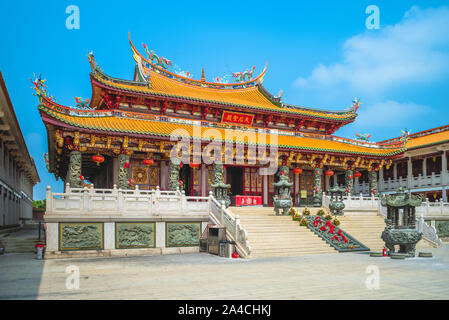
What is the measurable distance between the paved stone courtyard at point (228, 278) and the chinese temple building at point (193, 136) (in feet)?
24.9

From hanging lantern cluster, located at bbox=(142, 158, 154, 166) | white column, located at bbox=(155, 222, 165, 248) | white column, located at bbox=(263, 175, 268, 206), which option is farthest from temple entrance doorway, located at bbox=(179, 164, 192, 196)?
white column, located at bbox=(155, 222, 165, 248)

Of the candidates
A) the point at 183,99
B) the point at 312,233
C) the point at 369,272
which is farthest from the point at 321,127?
the point at 369,272

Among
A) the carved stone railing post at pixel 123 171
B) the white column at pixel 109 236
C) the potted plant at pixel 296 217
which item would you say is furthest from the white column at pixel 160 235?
the potted plant at pixel 296 217

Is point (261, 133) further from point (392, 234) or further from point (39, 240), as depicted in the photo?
point (39, 240)

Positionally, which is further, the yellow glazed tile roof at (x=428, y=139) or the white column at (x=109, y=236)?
the yellow glazed tile roof at (x=428, y=139)

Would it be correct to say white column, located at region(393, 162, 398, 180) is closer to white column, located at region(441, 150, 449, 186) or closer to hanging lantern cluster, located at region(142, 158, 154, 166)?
white column, located at region(441, 150, 449, 186)

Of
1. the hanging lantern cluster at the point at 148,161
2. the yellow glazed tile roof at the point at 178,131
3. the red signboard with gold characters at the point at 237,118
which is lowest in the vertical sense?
the hanging lantern cluster at the point at 148,161

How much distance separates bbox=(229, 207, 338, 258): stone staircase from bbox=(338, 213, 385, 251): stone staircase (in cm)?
223

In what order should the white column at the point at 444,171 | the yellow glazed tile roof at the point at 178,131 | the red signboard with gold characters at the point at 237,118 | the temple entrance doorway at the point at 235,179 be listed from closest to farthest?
the yellow glazed tile roof at the point at 178,131, the red signboard with gold characters at the point at 237,118, the temple entrance doorway at the point at 235,179, the white column at the point at 444,171

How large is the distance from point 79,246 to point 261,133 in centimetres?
1371

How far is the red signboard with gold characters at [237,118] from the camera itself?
2406cm

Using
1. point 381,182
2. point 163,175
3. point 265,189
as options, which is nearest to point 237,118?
point 265,189

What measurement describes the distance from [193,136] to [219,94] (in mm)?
6618

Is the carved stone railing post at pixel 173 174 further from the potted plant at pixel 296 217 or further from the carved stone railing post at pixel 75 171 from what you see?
the potted plant at pixel 296 217
